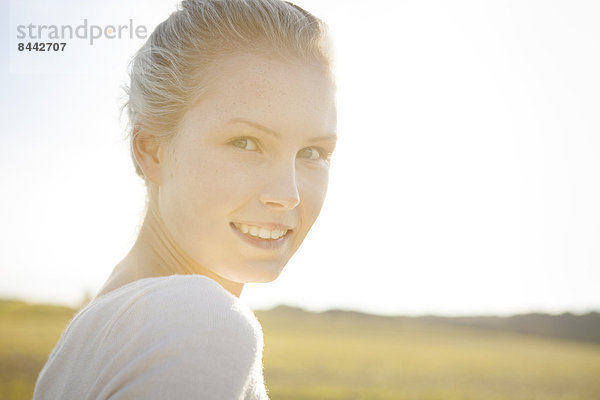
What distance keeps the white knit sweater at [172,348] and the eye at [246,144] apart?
Result: 57 centimetres

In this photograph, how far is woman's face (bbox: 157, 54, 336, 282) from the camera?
1.57m

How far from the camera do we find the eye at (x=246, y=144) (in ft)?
5.23

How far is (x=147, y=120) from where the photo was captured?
1784 mm

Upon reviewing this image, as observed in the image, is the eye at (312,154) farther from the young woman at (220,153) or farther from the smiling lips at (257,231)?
the smiling lips at (257,231)

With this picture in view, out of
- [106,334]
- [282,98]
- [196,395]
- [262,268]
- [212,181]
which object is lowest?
[196,395]

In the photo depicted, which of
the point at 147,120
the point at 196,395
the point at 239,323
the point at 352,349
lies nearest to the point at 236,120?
the point at 147,120

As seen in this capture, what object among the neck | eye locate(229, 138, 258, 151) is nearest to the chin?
the neck

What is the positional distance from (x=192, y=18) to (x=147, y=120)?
1.39ft

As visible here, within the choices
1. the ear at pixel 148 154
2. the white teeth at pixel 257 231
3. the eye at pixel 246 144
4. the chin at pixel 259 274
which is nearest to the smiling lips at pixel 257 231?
the white teeth at pixel 257 231

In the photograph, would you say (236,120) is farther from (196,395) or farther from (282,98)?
(196,395)

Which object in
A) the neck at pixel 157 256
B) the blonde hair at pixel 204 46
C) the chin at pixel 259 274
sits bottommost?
the chin at pixel 259 274

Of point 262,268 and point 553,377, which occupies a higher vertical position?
point 262,268

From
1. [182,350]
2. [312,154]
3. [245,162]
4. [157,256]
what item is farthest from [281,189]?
[182,350]

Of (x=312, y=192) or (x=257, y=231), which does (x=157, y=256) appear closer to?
(x=257, y=231)
